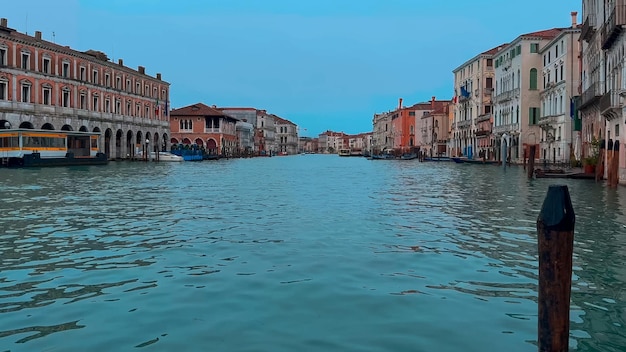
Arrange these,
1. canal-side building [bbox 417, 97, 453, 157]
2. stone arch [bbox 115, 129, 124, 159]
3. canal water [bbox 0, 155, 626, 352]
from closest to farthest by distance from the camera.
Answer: canal water [bbox 0, 155, 626, 352] < stone arch [bbox 115, 129, 124, 159] < canal-side building [bbox 417, 97, 453, 157]

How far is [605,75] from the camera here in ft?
92.7

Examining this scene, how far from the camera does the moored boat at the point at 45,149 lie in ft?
124

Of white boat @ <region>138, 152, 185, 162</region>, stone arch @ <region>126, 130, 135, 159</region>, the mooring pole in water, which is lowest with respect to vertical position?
the mooring pole in water

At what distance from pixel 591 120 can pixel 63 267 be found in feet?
105

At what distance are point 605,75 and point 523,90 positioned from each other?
22838mm

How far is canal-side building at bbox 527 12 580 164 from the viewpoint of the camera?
4166 cm

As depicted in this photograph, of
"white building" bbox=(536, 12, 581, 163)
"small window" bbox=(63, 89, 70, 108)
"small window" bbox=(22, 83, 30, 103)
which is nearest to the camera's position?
"white building" bbox=(536, 12, 581, 163)

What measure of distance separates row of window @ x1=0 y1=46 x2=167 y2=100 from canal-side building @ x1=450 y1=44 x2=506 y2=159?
116 feet

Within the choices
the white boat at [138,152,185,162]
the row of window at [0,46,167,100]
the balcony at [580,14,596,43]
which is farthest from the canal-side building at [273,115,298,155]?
the balcony at [580,14,596,43]

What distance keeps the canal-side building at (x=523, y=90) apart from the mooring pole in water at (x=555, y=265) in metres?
47.0

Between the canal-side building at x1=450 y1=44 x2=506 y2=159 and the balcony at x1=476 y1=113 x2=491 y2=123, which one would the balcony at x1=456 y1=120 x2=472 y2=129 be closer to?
the canal-side building at x1=450 y1=44 x2=506 y2=159

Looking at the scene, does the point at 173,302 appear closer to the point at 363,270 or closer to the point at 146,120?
the point at 363,270

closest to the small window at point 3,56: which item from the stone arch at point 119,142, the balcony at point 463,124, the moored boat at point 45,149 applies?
the moored boat at point 45,149

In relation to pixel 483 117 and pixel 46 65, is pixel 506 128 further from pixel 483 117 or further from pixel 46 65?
pixel 46 65
